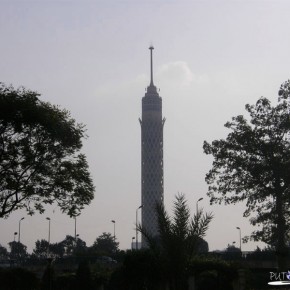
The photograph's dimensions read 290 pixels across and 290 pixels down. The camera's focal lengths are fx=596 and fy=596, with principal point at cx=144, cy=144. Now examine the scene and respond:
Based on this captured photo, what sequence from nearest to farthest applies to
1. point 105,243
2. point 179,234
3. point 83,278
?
→ point 179,234 → point 83,278 → point 105,243

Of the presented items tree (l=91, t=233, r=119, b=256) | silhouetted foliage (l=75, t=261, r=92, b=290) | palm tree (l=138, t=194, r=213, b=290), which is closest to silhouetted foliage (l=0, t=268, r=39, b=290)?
silhouetted foliage (l=75, t=261, r=92, b=290)

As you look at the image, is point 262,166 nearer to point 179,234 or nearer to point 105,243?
point 179,234

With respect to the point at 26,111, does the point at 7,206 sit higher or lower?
lower

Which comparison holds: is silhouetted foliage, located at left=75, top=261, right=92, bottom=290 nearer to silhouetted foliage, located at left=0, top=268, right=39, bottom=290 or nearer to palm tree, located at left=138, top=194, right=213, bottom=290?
silhouetted foliage, located at left=0, top=268, right=39, bottom=290

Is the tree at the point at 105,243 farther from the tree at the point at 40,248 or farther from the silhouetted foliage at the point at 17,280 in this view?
the silhouetted foliage at the point at 17,280

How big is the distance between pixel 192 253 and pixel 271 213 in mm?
17772

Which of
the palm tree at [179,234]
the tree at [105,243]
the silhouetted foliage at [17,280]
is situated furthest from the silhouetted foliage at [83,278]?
the tree at [105,243]

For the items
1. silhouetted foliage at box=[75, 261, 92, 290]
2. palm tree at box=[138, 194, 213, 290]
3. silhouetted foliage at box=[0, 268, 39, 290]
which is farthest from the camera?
silhouetted foliage at box=[75, 261, 92, 290]

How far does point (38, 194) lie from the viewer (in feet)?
117

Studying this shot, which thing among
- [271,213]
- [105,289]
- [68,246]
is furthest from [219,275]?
[68,246]

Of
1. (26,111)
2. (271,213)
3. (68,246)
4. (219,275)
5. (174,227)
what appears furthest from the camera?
(68,246)

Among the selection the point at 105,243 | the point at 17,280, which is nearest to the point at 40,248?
the point at 105,243

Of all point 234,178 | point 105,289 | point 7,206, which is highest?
point 234,178

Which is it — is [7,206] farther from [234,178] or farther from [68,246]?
[68,246]
